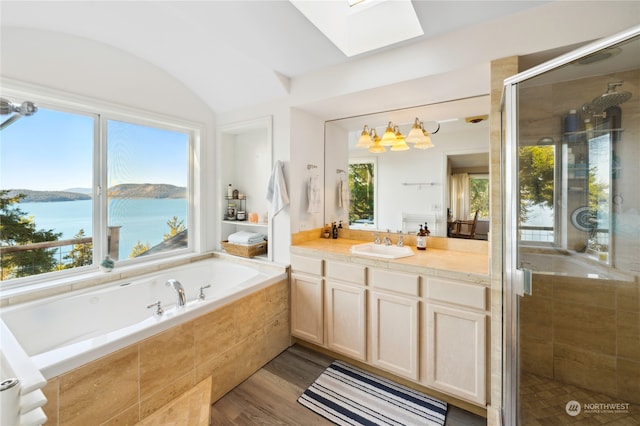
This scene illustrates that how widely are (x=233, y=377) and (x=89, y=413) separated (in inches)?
34.3

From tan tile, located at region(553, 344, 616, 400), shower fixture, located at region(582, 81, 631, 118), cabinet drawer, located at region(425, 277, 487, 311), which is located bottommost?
tan tile, located at region(553, 344, 616, 400)

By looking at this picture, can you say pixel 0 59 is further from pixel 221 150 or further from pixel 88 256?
pixel 221 150

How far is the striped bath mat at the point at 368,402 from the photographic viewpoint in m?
Result: 1.72

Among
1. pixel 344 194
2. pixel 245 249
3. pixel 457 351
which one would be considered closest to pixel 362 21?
pixel 344 194

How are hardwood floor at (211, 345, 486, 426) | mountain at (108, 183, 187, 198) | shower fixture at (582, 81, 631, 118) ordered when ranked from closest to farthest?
shower fixture at (582, 81, 631, 118) < hardwood floor at (211, 345, 486, 426) < mountain at (108, 183, 187, 198)

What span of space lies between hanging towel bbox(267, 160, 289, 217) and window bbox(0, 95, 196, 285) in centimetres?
114

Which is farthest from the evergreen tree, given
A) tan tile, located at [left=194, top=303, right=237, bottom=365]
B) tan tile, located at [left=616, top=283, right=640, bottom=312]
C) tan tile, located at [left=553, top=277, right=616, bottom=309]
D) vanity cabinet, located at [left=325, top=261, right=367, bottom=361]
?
tan tile, located at [left=616, top=283, right=640, bottom=312]

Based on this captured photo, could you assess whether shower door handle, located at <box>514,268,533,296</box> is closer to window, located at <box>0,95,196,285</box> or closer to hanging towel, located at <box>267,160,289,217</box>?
hanging towel, located at <box>267,160,289,217</box>

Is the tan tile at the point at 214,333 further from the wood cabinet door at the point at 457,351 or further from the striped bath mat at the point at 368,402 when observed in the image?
the wood cabinet door at the point at 457,351

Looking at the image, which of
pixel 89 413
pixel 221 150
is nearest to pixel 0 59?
pixel 221 150

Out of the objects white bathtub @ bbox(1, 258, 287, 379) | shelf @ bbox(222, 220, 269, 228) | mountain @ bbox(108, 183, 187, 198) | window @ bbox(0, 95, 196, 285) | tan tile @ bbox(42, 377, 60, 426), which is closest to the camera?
tan tile @ bbox(42, 377, 60, 426)

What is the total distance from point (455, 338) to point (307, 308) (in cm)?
121

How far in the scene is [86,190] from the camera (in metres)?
2.27

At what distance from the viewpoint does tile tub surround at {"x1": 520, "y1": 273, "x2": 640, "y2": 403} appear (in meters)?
1.56
